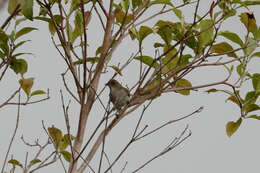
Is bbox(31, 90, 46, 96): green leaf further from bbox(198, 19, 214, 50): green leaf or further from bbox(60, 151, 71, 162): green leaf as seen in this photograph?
bbox(198, 19, 214, 50): green leaf

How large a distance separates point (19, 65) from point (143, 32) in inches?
20.3

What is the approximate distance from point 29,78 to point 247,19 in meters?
0.91

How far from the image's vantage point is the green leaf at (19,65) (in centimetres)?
163

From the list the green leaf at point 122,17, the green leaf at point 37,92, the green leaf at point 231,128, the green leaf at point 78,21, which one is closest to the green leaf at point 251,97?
the green leaf at point 231,128

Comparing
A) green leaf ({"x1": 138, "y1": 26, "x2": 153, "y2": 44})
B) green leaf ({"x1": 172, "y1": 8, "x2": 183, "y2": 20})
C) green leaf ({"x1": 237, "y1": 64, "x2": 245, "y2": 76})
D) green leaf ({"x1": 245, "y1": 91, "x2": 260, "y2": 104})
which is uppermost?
green leaf ({"x1": 172, "y1": 8, "x2": 183, "y2": 20})

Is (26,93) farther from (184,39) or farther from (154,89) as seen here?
(184,39)

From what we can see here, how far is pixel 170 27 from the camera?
154cm

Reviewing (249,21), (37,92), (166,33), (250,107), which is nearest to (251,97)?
(250,107)

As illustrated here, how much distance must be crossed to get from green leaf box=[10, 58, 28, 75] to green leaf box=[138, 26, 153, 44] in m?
0.47

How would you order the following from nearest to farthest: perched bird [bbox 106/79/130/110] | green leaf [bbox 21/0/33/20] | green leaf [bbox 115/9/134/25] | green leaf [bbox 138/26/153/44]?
green leaf [bbox 21/0/33/20] → green leaf [bbox 138/26/153/44] → green leaf [bbox 115/9/134/25] → perched bird [bbox 106/79/130/110]

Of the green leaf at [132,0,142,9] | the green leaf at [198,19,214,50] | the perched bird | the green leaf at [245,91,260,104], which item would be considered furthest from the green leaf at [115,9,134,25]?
the perched bird

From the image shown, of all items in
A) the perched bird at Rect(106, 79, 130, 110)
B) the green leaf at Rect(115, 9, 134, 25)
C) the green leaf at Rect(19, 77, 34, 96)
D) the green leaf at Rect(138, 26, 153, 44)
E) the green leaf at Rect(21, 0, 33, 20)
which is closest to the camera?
the green leaf at Rect(21, 0, 33, 20)

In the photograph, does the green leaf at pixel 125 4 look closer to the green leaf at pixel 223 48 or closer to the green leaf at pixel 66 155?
the green leaf at pixel 223 48

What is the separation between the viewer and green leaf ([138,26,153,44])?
1.49 meters
